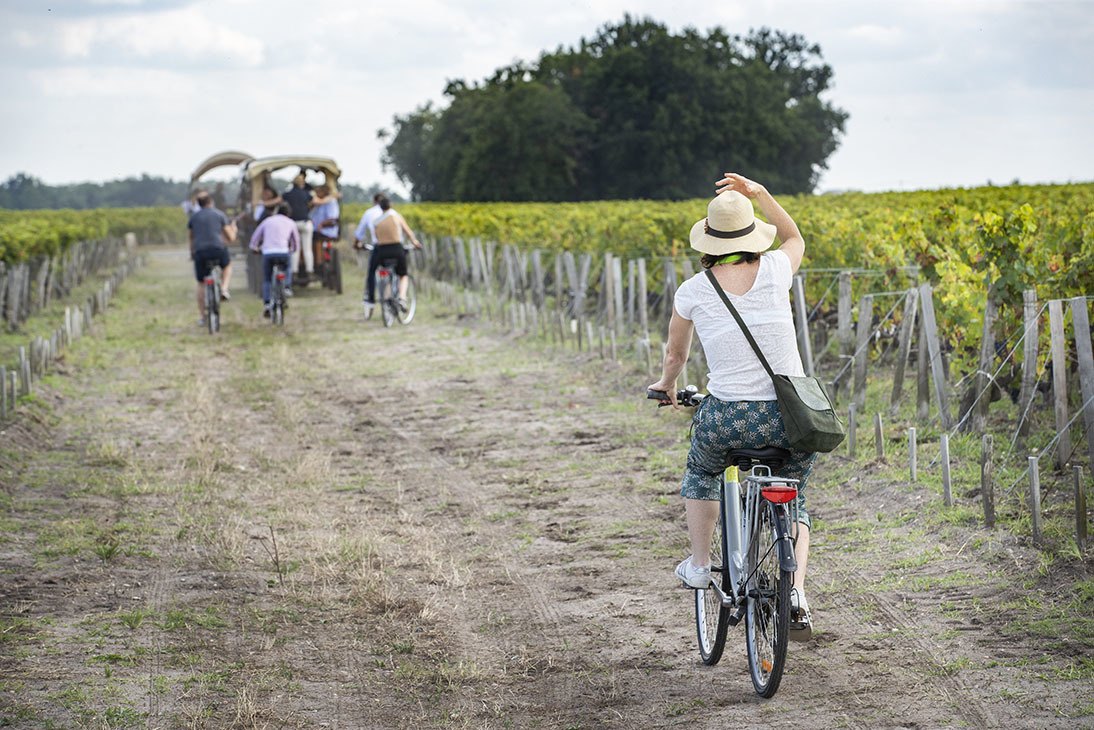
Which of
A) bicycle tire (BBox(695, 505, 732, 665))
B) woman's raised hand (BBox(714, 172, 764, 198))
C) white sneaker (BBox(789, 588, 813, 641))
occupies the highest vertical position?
woman's raised hand (BBox(714, 172, 764, 198))

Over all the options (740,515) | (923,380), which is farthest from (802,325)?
(740,515)

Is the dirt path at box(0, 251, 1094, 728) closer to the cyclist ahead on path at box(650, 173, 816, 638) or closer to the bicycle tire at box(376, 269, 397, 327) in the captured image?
the cyclist ahead on path at box(650, 173, 816, 638)

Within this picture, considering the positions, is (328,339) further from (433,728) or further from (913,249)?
(433,728)

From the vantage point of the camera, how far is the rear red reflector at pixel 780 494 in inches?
192

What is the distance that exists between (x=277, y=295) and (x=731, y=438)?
51.4 feet

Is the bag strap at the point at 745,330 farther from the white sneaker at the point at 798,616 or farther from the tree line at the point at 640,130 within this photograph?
the tree line at the point at 640,130

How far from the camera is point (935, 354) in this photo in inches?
384

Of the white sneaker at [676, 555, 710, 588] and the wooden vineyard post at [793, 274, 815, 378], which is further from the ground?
the wooden vineyard post at [793, 274, 815, 378]

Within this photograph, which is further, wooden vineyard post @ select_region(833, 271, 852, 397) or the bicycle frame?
wooden vineyard post @ select_region(833, 271, 852, 397)

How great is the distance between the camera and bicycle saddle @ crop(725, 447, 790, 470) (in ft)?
16.8

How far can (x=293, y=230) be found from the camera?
64.0 ft

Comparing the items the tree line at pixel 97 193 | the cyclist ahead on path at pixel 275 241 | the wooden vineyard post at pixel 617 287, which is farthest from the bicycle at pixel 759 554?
the tree line at pixel 97 193

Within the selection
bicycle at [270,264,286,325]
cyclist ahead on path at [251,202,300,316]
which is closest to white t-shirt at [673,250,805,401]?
cyclist ahead on path at [251,202,300,316]

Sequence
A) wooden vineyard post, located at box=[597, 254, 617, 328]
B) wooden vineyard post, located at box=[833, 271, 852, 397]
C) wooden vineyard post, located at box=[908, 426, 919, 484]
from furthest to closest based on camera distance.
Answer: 1. wooden vineyard post, located at box=[597, 254, 617, 328]
2. wooden vineyard post, located at box=[833, 271, 852, 397]
3. wooden vineyard post, located at box=[908, 426, 919, 484]
